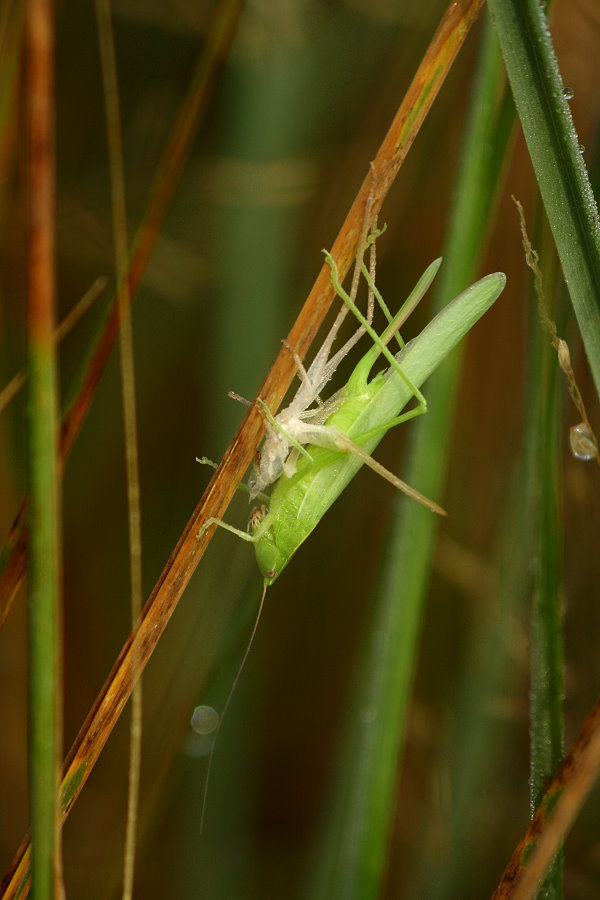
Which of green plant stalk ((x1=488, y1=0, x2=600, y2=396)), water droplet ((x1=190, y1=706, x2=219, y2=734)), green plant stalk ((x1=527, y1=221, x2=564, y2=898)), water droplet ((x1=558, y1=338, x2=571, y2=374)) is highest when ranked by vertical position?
green plant stalk ((x1=488, y1=0, x2=600, y2=396))

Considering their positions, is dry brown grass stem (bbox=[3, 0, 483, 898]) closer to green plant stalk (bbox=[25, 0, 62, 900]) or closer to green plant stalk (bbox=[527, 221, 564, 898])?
green plant stalk (bbox=[25, 0, 62, 900])

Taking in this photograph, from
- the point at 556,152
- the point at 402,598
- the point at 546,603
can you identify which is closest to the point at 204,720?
the point at 402,598

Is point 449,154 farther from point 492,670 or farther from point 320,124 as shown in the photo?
point 492,670

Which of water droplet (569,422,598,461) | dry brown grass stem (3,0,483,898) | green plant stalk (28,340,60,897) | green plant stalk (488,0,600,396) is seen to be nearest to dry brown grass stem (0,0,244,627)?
dry brown grass stem (3,0,483,898)

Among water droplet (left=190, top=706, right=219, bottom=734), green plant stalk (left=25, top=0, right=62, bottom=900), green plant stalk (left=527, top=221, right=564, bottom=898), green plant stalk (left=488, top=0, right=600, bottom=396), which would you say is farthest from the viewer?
water droplet (left=190, top=706, right=219, bottom=734)

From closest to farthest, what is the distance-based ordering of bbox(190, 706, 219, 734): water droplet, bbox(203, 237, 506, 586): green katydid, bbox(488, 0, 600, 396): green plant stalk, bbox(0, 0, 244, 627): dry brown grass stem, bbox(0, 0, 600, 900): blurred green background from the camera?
bbox(488, 0, 600, 396): green plant stalk, bbox(0, 0, 244, 627): dry brown grass stem, bbox(203, 237, 506, 586): green katydid, bbox(190, 706, 219, 734): water droplet, bbox(0, 0, 600, 900): blurred green background

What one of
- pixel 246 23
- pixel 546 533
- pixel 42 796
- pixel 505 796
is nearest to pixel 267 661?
pixel 505 796

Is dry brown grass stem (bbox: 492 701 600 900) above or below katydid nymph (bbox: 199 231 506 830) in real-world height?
below
